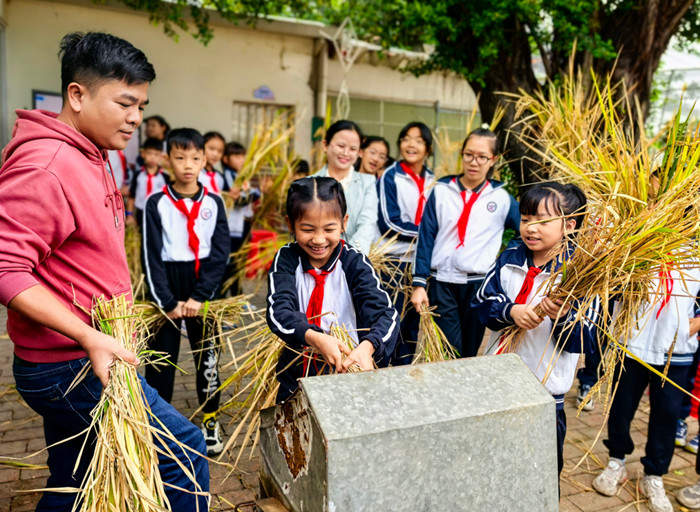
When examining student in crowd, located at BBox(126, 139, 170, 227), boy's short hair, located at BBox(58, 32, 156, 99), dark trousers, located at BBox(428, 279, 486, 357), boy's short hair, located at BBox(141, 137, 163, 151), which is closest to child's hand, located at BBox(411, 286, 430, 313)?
dark trousers, located at BBox(428, 279, 486, 357)

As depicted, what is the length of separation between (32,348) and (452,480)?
1.23m

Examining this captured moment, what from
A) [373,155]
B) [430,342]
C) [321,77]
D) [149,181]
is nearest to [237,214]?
[149,181]

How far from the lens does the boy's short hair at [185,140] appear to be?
3174 millimetres

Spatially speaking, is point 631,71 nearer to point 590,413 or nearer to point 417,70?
point 417,70

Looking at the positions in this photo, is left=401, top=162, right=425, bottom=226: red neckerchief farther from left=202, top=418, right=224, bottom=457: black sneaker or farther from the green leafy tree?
left=202, top=418, right=224, bottom=457: black sneaker

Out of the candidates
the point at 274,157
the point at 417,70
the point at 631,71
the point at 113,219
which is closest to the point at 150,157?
the point at 274,157

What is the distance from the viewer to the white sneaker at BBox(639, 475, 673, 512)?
2746 millimetres

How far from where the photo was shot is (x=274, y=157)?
20.1 ft

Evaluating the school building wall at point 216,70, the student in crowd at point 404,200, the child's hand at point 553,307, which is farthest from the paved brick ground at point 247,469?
the school building wall at point 216,70

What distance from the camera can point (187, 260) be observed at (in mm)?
3178

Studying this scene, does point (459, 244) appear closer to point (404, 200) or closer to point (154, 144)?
point (404, 200)

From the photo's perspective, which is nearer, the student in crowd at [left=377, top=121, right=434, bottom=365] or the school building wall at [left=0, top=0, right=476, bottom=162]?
the student in crowd at [left=377, top=121, right=434, bottom=365]

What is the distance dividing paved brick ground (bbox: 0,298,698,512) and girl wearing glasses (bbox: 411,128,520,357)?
901 millimetres

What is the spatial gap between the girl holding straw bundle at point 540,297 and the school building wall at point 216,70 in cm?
708
